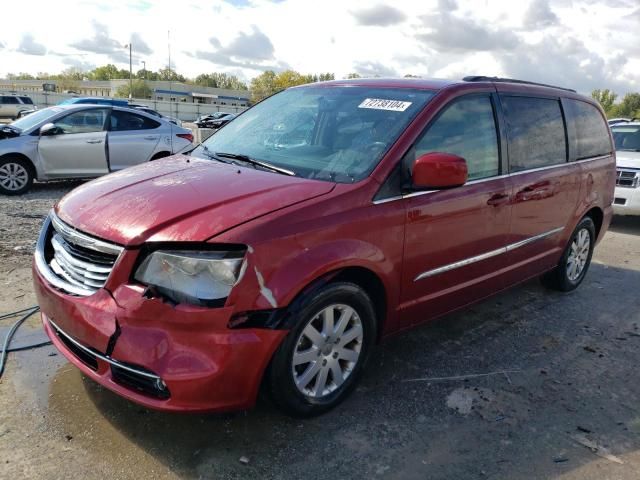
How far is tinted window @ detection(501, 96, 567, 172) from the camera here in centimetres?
409

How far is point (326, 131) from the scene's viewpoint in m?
3.57

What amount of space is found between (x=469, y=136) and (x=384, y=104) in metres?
0.65

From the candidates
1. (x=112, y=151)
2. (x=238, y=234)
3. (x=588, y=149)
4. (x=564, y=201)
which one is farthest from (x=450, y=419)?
(x=112, y=151)

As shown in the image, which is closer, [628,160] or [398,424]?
[398,424]

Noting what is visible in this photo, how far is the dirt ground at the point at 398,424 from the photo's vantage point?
2.61 metres

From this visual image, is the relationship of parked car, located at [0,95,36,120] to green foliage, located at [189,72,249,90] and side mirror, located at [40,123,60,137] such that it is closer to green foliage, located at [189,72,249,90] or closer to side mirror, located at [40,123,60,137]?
side mirror, located at [40,123,60,137]

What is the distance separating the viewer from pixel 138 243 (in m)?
2.50

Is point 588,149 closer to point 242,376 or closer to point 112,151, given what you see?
point 242,376

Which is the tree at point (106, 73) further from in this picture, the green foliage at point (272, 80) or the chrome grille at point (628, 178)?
the chrome grille at point (628, 178)

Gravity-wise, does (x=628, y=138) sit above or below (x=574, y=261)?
above

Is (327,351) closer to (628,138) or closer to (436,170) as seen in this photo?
(436,170)

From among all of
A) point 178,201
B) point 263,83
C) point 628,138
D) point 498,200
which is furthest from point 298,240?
point 263,83

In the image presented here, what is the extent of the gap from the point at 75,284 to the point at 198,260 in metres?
0.74

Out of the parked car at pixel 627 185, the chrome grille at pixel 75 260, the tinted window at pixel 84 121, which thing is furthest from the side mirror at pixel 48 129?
the parked car at pixel 627 185
